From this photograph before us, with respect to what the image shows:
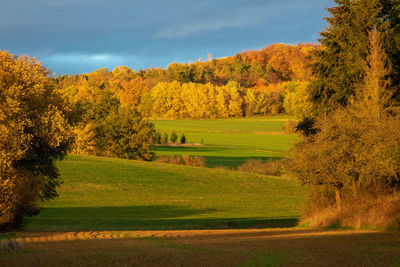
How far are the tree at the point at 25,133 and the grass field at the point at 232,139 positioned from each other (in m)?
45.3

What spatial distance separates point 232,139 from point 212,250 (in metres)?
93.1

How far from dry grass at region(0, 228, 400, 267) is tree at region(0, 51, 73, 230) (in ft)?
6.70

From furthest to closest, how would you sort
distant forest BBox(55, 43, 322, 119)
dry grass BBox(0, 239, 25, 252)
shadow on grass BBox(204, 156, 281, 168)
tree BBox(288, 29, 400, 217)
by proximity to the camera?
1. distant forest BBox(55, 43, 322, 119)
2. shadow on grass BBox(204, 156, 281, 168)
3. tree BBox(288, 29, 400, 217)
4. dry grass BBox(0, 239, 25, 252)

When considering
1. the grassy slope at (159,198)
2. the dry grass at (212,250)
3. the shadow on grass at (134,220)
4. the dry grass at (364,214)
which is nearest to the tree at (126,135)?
the grassy slope at (159,198)

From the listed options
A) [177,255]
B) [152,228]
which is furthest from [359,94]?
[177,255]

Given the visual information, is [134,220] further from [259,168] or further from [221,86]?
[221,86]

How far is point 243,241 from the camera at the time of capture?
19.6 meters

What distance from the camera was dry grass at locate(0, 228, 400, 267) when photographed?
13727 mm

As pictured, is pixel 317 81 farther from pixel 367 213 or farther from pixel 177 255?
pixel 177 255

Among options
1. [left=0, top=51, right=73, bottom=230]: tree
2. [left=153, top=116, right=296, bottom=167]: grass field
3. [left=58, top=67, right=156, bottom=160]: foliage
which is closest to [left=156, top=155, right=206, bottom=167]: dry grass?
[left=153, top=116, right=296, bottom=167]: grass field

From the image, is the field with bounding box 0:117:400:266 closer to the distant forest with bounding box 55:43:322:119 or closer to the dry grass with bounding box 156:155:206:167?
the dry grass with bounding box 156:155:206:167

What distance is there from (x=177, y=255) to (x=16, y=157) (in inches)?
388

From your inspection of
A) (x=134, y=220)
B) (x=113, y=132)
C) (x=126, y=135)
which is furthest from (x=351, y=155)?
(x=113, y=132)

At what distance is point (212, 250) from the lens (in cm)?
1628
